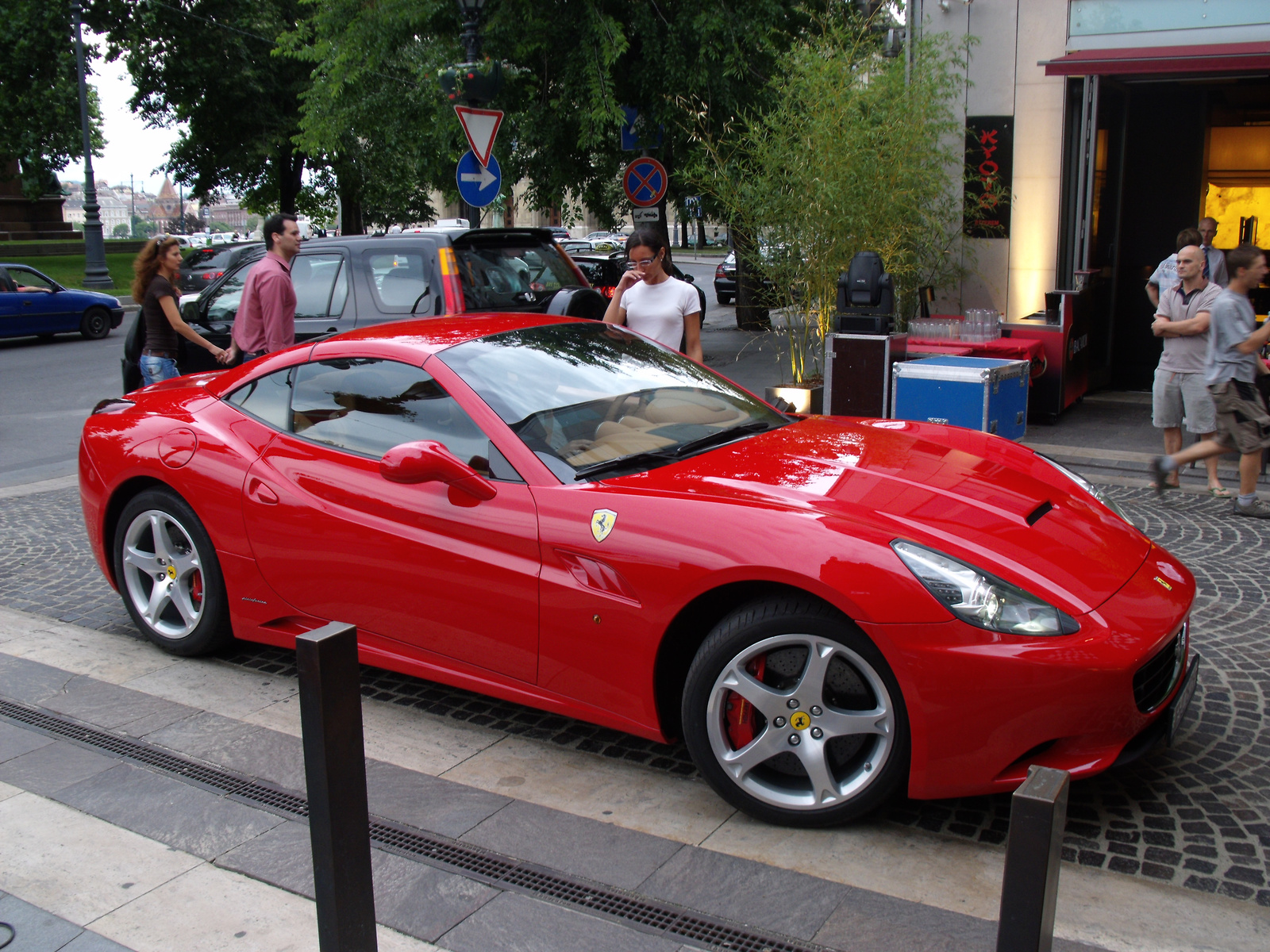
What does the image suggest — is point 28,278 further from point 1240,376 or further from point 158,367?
point 1240,376

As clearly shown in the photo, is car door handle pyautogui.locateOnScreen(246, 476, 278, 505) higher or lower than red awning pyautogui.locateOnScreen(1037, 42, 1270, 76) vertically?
lower

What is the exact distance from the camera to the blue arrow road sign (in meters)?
10.5

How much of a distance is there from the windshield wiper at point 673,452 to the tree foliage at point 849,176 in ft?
21.8

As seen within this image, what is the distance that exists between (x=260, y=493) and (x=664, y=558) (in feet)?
6.18

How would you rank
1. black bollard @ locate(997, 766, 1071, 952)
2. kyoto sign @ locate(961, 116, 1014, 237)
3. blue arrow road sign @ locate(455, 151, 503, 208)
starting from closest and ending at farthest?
black bollard @ locate(997, 766, 1071, 952)
blue arrow road sign @ locate(455, 151, 503, 208)
kyoto sign @ locate(961, 116, 1014, 237)

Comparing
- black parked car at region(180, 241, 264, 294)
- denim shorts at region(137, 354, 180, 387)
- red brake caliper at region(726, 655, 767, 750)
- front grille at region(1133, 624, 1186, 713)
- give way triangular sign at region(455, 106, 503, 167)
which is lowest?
red brake caliper at region(726, 655, 767, 750)

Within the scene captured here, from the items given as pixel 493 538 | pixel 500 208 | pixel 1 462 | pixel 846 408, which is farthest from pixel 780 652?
pixel 500 208

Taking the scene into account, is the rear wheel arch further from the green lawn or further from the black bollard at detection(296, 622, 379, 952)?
the green lawn

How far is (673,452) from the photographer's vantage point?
3.96m

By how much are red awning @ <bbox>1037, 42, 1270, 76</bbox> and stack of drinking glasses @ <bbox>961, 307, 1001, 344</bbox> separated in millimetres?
2638

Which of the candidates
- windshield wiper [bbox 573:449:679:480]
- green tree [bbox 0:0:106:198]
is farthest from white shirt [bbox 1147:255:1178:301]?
green tree [bbox 0:0:106:198]

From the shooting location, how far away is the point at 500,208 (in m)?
15.2

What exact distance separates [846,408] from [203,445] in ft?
20.8

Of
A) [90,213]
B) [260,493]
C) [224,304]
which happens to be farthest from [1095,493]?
[90,213]
